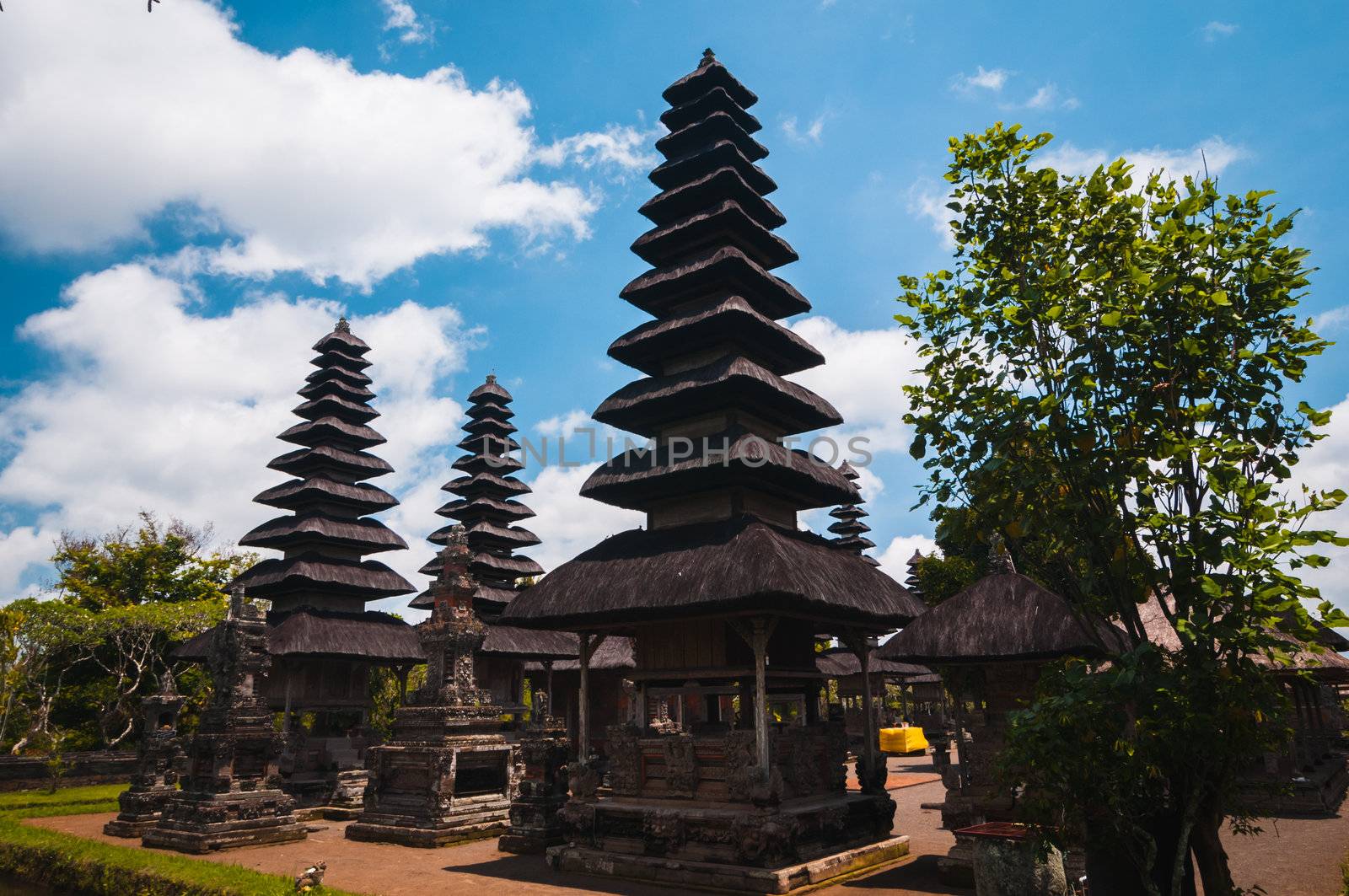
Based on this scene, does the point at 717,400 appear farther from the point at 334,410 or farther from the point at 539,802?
the point at 334,410

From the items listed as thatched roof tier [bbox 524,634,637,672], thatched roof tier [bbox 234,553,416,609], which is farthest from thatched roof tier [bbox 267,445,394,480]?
thatched roof tier [bbox 524,634,637,672]

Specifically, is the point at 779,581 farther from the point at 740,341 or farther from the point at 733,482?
the point at 740,341

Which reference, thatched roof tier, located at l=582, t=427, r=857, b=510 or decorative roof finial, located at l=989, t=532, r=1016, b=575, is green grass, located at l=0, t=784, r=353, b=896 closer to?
thatched roof tier, located at l=582, t=427, r=857, b=510

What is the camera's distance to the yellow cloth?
37.8 metres

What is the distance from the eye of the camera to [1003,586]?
13.8 meters

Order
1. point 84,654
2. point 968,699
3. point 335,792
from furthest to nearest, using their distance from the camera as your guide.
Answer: point 968,699 → point 84,654 → point 335,792

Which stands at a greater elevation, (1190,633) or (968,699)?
(1190,633)

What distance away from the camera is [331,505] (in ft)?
102

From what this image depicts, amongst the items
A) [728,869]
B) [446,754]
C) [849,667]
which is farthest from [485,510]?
[728,869]

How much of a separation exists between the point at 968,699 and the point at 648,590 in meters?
34.1

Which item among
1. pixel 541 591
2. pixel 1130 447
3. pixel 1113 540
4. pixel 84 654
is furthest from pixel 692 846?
pixel 84 654

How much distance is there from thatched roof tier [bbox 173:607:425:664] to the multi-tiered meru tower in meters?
0.04

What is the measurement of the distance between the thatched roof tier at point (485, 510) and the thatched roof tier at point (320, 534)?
417 centimetres

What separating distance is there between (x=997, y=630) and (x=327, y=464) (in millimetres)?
26191
